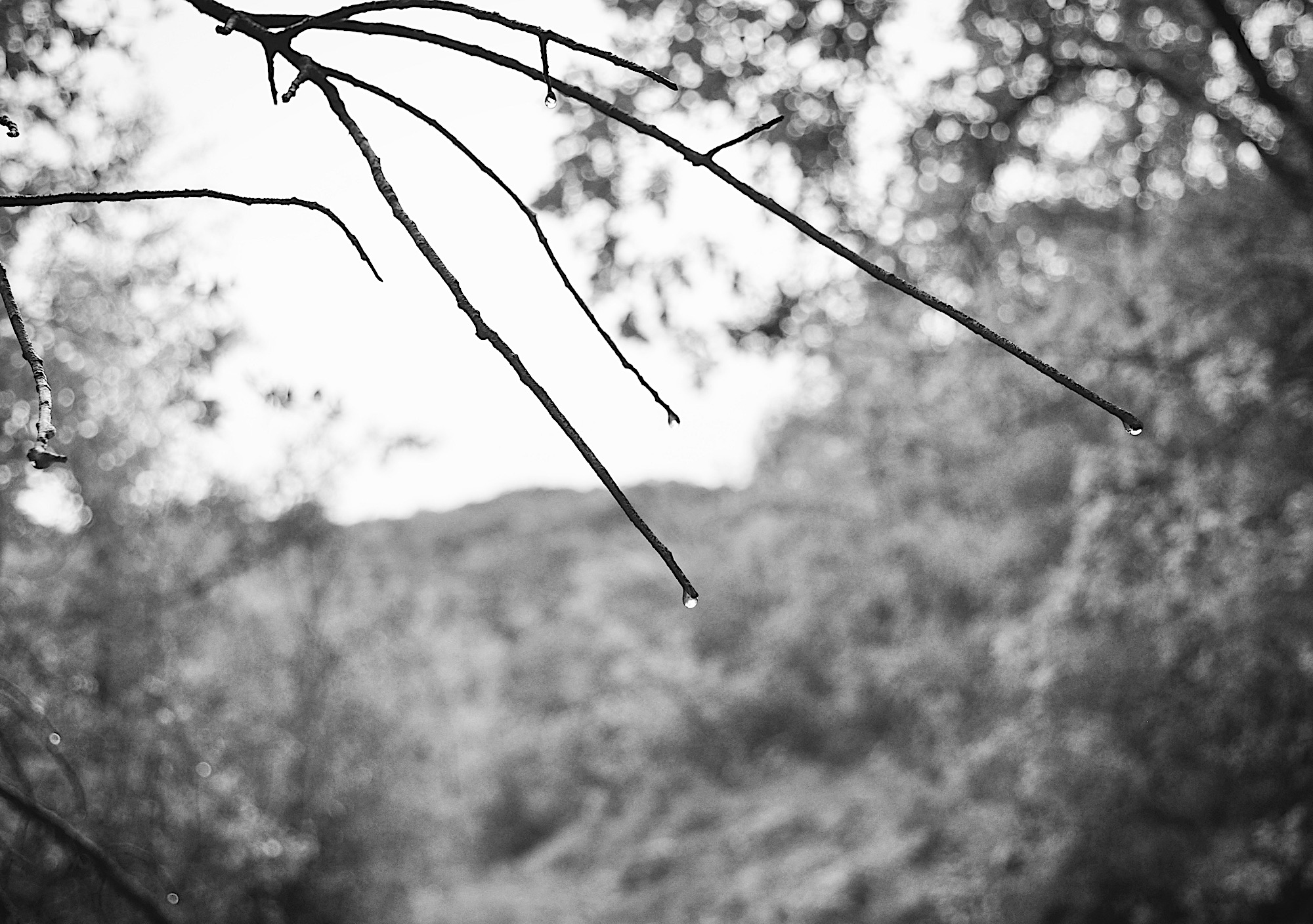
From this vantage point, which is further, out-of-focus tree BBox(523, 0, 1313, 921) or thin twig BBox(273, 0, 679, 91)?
out-of-focus tree BBox(523, 0, 1313, 921)

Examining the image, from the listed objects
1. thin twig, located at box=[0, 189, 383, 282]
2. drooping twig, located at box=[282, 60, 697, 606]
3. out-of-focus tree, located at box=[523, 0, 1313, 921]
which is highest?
out-of-focus tree, located at box=[523, 0, 1313, 921]

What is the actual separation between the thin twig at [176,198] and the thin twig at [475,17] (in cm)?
16

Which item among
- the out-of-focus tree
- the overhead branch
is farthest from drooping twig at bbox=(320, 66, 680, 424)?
the overhead branch

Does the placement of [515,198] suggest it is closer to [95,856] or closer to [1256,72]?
[95,856]

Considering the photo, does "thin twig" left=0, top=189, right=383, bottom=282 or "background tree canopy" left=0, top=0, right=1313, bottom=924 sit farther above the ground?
"background tree canopy" left=0, top=0, right=1313, bottom=924

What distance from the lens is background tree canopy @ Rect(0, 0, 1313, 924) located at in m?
4.06

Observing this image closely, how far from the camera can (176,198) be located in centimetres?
77

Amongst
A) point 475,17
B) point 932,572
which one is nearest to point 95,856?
point 475,17

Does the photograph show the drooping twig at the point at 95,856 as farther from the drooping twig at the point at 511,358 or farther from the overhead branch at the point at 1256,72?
the overhead branch at the point at 1256,72

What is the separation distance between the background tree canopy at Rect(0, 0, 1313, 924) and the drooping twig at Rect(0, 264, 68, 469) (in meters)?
1.10

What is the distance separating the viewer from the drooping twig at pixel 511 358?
69cm

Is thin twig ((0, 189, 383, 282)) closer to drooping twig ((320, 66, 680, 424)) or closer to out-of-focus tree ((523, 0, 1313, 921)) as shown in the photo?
drooping twig ((320, 66, 680, 424))

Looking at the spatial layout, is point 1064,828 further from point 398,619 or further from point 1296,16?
point 398,619

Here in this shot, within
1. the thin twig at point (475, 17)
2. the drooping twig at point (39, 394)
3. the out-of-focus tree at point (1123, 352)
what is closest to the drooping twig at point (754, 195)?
the thin twig at point (475, 17)
